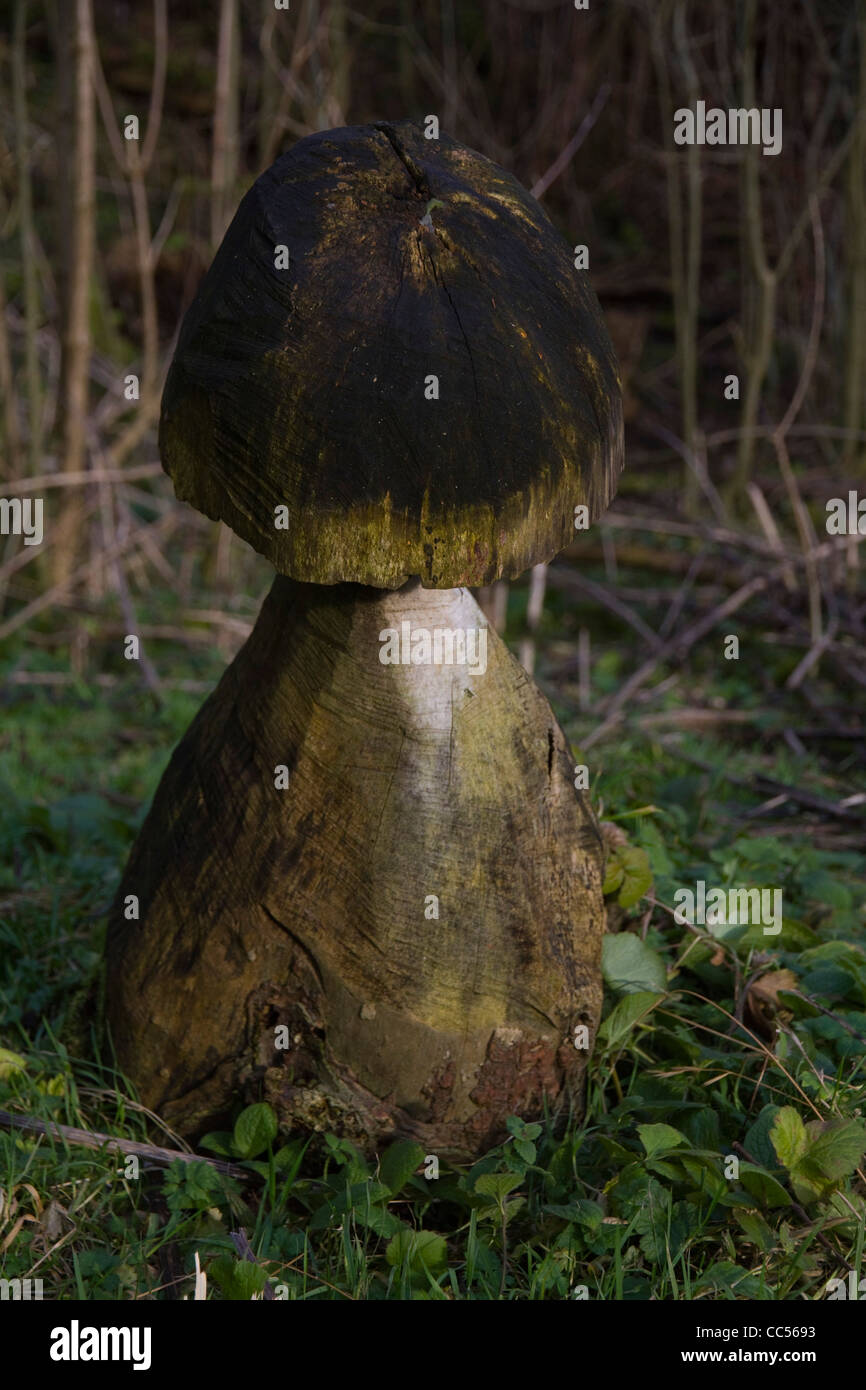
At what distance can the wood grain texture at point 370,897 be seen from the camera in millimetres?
2230

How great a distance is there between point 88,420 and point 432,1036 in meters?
4.65

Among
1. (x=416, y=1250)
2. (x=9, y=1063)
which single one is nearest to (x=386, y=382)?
(x=416, y=1250)

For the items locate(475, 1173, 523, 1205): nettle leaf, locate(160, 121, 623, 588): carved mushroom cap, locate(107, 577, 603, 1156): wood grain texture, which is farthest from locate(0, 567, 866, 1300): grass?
locate(160, 121, 623, 588): carved mushroom cap

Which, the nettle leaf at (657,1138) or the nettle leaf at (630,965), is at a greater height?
the nettle leaf at (630,965)

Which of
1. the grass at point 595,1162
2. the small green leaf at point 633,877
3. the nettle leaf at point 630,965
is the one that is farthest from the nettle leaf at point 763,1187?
the small green leaf at point 633,877

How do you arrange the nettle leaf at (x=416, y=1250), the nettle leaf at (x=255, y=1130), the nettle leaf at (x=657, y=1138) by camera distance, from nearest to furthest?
the nettle leaf at (x=416, y=1250), the nettle leaf at (x=657, y=1138), the nettle leaf at (x=255, y=1130)

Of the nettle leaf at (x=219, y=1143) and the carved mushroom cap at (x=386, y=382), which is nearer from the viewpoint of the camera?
the carved mushroom cap at (x=386, y=382)

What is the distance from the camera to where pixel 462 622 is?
2.25 meters

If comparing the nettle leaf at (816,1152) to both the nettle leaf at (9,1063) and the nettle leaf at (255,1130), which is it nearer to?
the nettle leaf at (255,1130)

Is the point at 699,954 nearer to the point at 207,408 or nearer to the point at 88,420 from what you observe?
the point at 207,408

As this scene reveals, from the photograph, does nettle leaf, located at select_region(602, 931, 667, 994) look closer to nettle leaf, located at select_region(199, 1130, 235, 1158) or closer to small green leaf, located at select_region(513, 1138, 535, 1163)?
small green leaf, located at select_region(513, 1138, 535, 1163)

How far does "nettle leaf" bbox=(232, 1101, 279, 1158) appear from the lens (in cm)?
231

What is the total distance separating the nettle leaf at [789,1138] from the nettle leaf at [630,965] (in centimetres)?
48

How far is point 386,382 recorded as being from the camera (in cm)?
189
